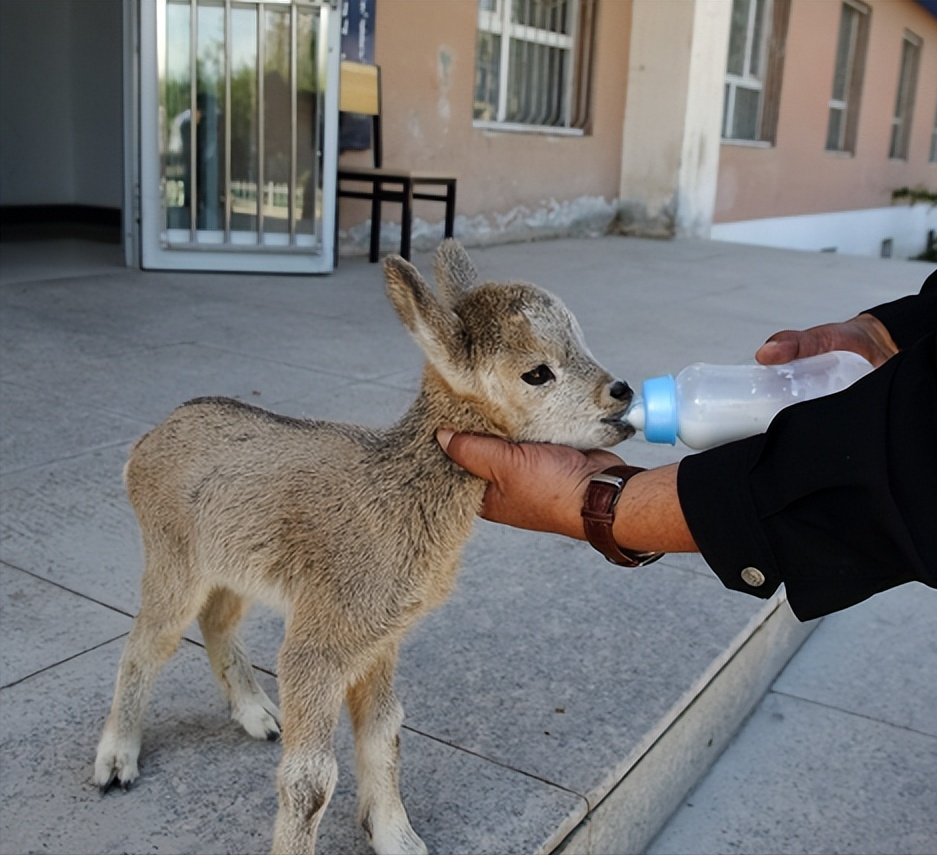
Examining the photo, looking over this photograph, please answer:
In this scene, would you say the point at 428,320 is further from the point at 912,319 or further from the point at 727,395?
the point at 912,319

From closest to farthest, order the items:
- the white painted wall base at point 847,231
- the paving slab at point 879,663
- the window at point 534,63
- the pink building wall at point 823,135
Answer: the paving slab at point 879,663 < the window at point 534,63 < the pink building wall at point 823,135 < the white painted wall base at point 847,231

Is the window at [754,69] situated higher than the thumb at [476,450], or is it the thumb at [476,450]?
the window at [754,69]

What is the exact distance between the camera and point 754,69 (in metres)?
15.4

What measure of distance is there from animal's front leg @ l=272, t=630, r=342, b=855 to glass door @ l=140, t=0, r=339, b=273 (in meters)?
6.45

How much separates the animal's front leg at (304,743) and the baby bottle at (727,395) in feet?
2.35

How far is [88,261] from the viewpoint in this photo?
8500 mm

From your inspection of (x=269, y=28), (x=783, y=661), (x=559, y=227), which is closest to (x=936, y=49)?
(x=559, y=227)

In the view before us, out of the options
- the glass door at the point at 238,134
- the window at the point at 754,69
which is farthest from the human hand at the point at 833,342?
the window at the point at 754,69

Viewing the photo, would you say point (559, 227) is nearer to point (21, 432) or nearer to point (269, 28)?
point (269, 28)

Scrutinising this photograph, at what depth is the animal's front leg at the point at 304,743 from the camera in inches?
77.0

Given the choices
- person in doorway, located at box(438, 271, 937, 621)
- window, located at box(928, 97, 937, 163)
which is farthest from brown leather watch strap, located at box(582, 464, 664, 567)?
window, located at box(928, 97, 937, 163)

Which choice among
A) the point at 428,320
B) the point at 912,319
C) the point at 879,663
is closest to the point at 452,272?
the point at 428,320

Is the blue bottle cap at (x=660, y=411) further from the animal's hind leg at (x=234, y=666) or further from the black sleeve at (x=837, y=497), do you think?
the animal's hind leg at (x=234, y=666)

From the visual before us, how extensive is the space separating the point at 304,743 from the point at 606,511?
26.5 inches
